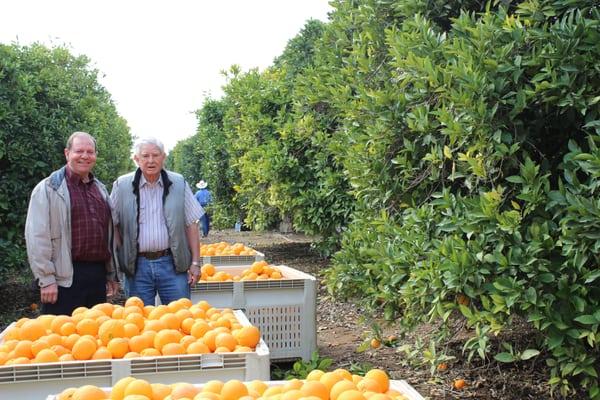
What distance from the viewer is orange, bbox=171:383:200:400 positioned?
2.20 meters

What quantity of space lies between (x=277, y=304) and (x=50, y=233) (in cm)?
187

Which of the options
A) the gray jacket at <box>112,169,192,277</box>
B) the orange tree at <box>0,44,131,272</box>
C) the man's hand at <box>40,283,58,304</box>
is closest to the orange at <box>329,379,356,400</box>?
the gray jacket at <box>112,169,192,277</box>

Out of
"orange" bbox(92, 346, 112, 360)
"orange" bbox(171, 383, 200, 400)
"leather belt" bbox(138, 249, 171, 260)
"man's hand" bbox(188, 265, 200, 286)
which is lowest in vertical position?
"orange" bbox(92, 346, 112, 360)

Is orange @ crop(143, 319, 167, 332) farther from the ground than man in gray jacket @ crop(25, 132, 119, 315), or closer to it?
closer to it

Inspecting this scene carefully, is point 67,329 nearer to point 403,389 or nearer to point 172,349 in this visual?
point 172,349

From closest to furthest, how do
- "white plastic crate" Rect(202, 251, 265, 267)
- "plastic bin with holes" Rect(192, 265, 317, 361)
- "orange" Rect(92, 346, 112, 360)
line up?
1. "orange" Rect(92, 346, 112, 360)
2. "plastic bin with holes" Rect(192, 265, 317, 361)
3. "white plastic crate" Rect(202, 251, 265, 267)

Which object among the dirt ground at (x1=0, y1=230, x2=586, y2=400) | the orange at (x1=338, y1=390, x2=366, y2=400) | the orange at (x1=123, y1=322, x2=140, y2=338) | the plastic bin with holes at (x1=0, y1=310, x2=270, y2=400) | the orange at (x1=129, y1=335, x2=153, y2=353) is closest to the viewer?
the orange at (x1=338, y1=390, x2=366, y2=400)

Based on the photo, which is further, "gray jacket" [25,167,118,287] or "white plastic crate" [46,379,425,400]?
"gray jacket" [25,167,118,287]

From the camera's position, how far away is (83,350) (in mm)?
2920

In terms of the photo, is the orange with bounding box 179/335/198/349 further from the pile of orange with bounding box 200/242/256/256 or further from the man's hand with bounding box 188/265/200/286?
the pile of orange with bounding box 200/242/256/256

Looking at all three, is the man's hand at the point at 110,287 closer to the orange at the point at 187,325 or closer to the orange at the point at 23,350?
the orange at the point at 187,325

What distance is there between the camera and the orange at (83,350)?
2.91m

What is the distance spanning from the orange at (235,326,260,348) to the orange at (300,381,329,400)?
2.66 ft

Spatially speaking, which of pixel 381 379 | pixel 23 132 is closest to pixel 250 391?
pixel 381 379
